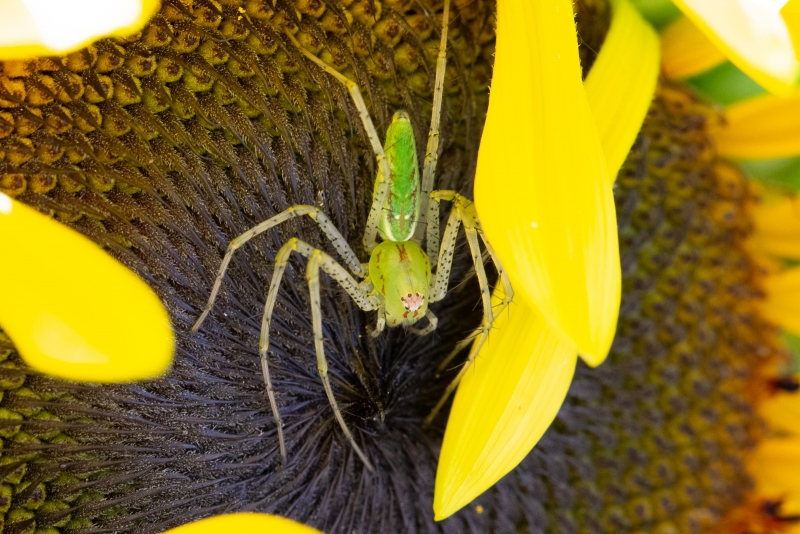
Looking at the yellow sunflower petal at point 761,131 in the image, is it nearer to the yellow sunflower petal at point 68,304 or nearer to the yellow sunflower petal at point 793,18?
the yellow sunflower petal at point 793,18

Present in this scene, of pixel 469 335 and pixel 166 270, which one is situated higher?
pixel 166 270

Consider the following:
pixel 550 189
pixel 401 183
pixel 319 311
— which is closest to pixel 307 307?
pixel 319 311

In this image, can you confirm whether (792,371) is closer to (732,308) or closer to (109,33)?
(732,308)

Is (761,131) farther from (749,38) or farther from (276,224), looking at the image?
(276,224)

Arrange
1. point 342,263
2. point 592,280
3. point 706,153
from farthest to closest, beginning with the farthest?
point 706,153 < point 342,263 < point 592,280

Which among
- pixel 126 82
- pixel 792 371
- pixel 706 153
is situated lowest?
pixel 792 371

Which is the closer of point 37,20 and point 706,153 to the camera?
point 37,20

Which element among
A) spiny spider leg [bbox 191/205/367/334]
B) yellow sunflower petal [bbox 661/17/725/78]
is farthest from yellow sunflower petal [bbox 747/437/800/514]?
spiny spider leg [bbox 191/205/367/334]

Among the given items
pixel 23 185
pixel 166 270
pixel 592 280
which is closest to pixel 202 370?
pixel 166 270

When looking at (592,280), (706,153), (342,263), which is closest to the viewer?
(592,280)
